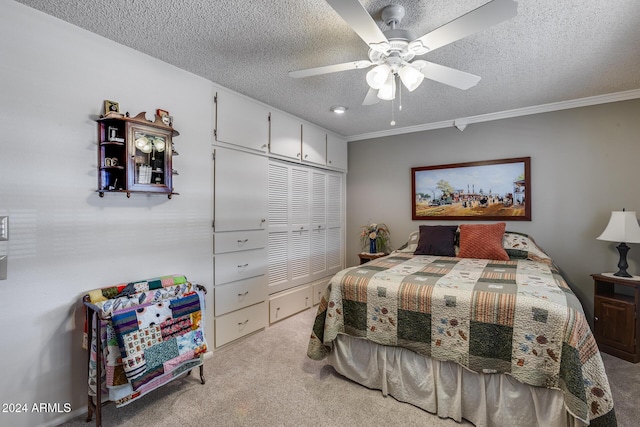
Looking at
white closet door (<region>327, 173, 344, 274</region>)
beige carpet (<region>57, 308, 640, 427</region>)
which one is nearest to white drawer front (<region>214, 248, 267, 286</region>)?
beige carpet (<region>57, 308, 640, 427</region>)

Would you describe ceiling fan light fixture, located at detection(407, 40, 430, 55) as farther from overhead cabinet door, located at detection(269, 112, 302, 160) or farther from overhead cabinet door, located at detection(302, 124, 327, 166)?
overhead cabinet door, located at detection(302, 124, 327, 166)

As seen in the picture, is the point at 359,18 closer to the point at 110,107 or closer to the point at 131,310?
the point at 110,107

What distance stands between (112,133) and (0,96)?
516 millimetres

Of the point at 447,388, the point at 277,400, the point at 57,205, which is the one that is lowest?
the point at 277,400

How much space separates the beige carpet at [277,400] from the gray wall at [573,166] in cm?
103

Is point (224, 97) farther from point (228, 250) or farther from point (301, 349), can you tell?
point (301, 349)

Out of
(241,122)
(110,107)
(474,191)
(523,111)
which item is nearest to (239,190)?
(241,122)

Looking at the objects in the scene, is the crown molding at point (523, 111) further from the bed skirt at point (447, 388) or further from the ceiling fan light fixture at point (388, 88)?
the bed skirt at point (447, 388)

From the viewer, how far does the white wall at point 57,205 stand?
167cm

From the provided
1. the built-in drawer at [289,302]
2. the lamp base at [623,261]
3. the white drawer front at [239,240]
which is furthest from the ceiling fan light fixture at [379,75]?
the lamp base at [623,261]

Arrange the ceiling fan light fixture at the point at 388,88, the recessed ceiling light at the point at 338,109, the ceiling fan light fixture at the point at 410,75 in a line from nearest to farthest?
the ceiling fan light fixture at the point at 410,75 → the ceiling fan light fixture at the point at 388,88 → the recessed ceiling light at the point at 338,109

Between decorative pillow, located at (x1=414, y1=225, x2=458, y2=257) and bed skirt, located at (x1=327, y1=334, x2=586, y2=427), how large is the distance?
1546mm

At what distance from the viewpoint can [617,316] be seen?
2.62m

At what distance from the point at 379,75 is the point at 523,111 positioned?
249 centimetres
